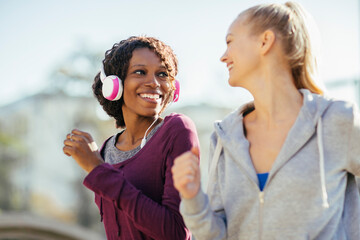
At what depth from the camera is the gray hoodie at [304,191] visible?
182 cm

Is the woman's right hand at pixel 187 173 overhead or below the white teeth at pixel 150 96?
below

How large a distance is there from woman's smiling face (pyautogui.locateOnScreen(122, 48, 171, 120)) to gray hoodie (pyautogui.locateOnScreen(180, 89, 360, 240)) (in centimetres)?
78

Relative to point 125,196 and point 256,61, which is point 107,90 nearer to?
point 125,196

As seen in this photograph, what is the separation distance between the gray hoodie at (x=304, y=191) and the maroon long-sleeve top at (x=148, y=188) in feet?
1.01

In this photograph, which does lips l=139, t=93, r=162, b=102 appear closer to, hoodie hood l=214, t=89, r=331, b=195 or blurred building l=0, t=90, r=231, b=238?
hoodie hood l=214, t=89, r=331, b=195

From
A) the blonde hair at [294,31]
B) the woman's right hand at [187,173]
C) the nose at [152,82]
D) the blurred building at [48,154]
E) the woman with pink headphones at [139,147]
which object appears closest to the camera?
the woman's right hand at [187,173]

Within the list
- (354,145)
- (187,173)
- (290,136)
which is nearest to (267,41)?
(290,136)

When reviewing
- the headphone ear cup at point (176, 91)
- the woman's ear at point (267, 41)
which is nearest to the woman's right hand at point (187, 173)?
the woman's ear at point (267, 41)

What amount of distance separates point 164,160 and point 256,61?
2.39ft

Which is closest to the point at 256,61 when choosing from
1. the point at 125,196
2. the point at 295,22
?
the point at 295,22

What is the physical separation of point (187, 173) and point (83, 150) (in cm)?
74

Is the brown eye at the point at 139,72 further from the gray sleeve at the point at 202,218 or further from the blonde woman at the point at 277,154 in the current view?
the gray sleeve at the point at 202,218

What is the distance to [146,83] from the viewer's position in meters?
2.56

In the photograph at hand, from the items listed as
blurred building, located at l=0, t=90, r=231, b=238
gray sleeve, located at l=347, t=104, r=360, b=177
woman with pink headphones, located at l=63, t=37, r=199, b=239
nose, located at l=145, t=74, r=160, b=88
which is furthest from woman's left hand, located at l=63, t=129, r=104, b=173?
blurred building, located at l=0, t=90, r=231, b=238
